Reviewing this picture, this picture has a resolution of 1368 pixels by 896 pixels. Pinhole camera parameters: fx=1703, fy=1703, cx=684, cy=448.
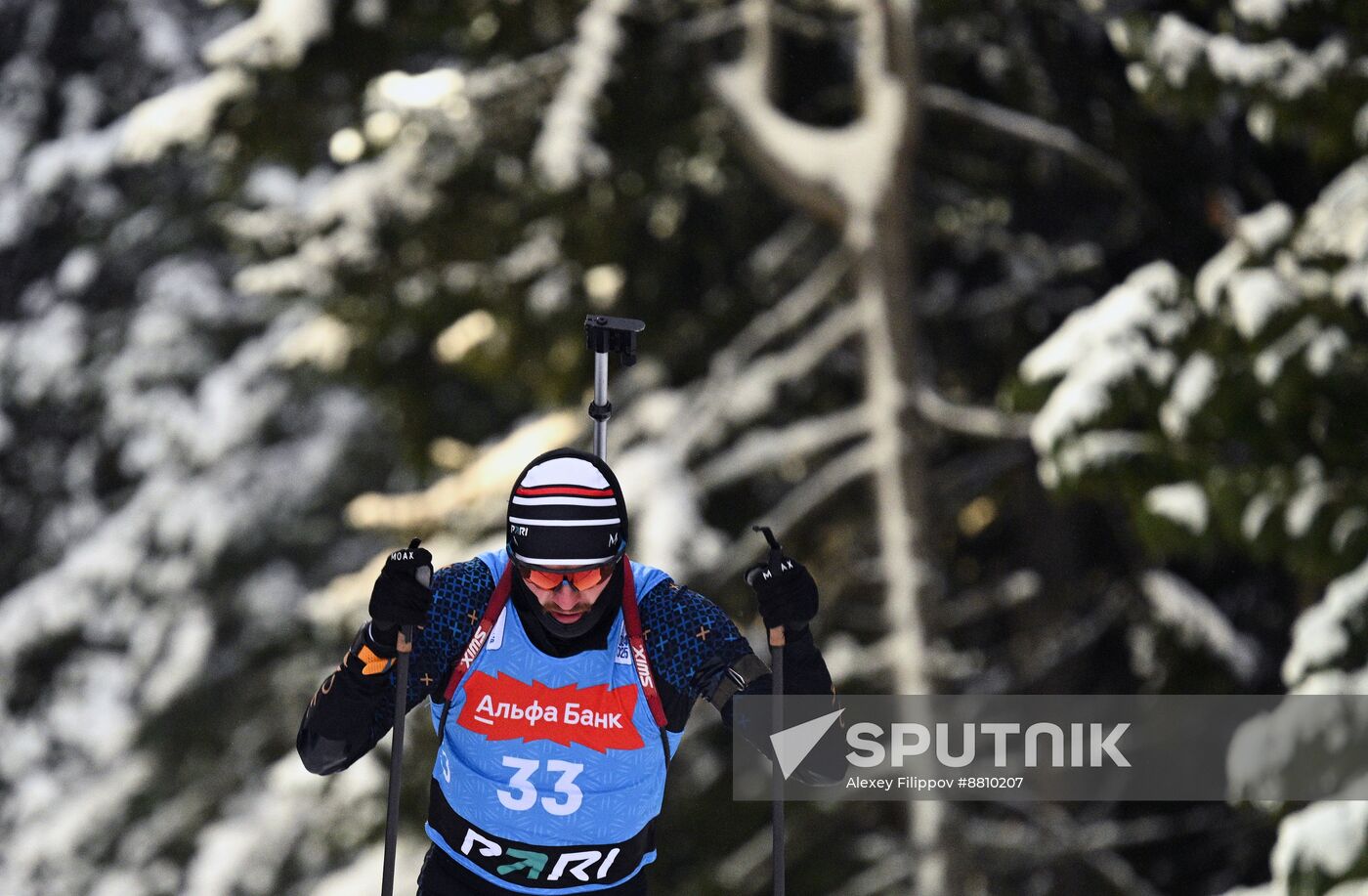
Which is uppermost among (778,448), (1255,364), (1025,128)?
(1255,364)

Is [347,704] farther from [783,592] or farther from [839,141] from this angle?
[839,141]

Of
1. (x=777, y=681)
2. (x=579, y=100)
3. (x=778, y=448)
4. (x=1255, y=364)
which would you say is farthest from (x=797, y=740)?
(x=778, y=448)

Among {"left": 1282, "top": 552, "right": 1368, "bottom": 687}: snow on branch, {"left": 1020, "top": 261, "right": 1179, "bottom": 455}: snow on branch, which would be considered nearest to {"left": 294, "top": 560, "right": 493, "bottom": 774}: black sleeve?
{"left": 1020, "top": 261, "right": 1179, "bottom": 455}: snow on branch

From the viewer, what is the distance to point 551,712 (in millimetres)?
3750

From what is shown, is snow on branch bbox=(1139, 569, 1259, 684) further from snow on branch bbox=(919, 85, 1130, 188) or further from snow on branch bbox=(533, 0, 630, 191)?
snow on branch bbox=(533, 0, 630, 191)

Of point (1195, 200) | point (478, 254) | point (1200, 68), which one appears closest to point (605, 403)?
point (1200, 68)

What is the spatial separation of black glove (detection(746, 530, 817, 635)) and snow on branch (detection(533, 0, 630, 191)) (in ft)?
15.4

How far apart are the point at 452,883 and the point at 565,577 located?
78 cm

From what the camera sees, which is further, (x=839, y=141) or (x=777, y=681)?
(x=839, y=141)

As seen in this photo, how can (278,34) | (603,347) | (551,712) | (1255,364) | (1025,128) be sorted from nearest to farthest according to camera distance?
(551,712) < (603,347) < (1255,364) < (278,34) < (1025,128)

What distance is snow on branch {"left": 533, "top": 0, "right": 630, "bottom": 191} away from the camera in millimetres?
8055

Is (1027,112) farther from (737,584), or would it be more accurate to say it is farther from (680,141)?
(737,584)

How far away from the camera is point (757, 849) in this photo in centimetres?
960

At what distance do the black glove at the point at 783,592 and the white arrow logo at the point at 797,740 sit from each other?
24cm
